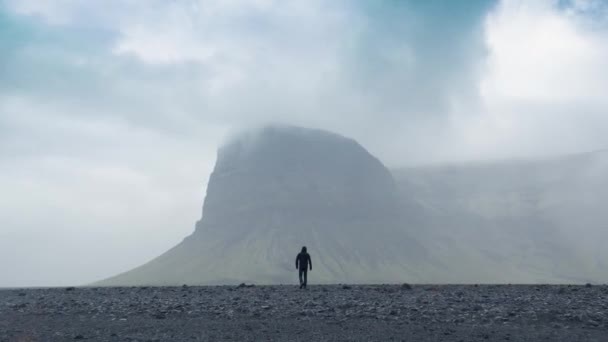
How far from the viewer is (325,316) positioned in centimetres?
3092

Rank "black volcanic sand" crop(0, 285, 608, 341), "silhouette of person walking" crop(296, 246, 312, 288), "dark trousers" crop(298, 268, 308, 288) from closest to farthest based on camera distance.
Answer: "black volcanic sand" crop(0, 285, 608, 341), "dark trousers" crop(298, 268, 308, 288), "silhouette of person walking" crop(296, 246, 312, 288)

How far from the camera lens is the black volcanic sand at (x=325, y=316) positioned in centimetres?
2798

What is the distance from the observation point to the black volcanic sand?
1102 inches

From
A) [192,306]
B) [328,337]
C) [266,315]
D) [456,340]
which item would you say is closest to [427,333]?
[456,340]

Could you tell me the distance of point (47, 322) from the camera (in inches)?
1264

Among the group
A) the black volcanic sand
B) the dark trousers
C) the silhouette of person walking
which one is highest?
the silhouette of person walking

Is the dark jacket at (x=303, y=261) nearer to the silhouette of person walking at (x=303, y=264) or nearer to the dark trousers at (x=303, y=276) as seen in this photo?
the silhouette of person walking at (x=303, y=264)

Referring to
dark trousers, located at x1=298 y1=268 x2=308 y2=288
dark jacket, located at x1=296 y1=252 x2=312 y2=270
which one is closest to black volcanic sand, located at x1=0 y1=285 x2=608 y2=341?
dark trousers, located at x1=298 y1=268 x2=308 y2=288

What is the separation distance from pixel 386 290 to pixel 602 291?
11.3 metres

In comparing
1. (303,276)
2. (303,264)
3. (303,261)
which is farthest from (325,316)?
(303,261)

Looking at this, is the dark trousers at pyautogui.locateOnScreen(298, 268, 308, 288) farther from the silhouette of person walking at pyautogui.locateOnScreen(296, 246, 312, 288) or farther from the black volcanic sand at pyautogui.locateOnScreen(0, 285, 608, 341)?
the black volcanic sand at pyautogui.locateOnScreen(0, 285, 608, 341)

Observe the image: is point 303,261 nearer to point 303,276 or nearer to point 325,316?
point 303,276

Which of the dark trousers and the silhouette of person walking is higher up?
the silhouette of person walking

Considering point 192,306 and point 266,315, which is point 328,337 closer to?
point 266,315
